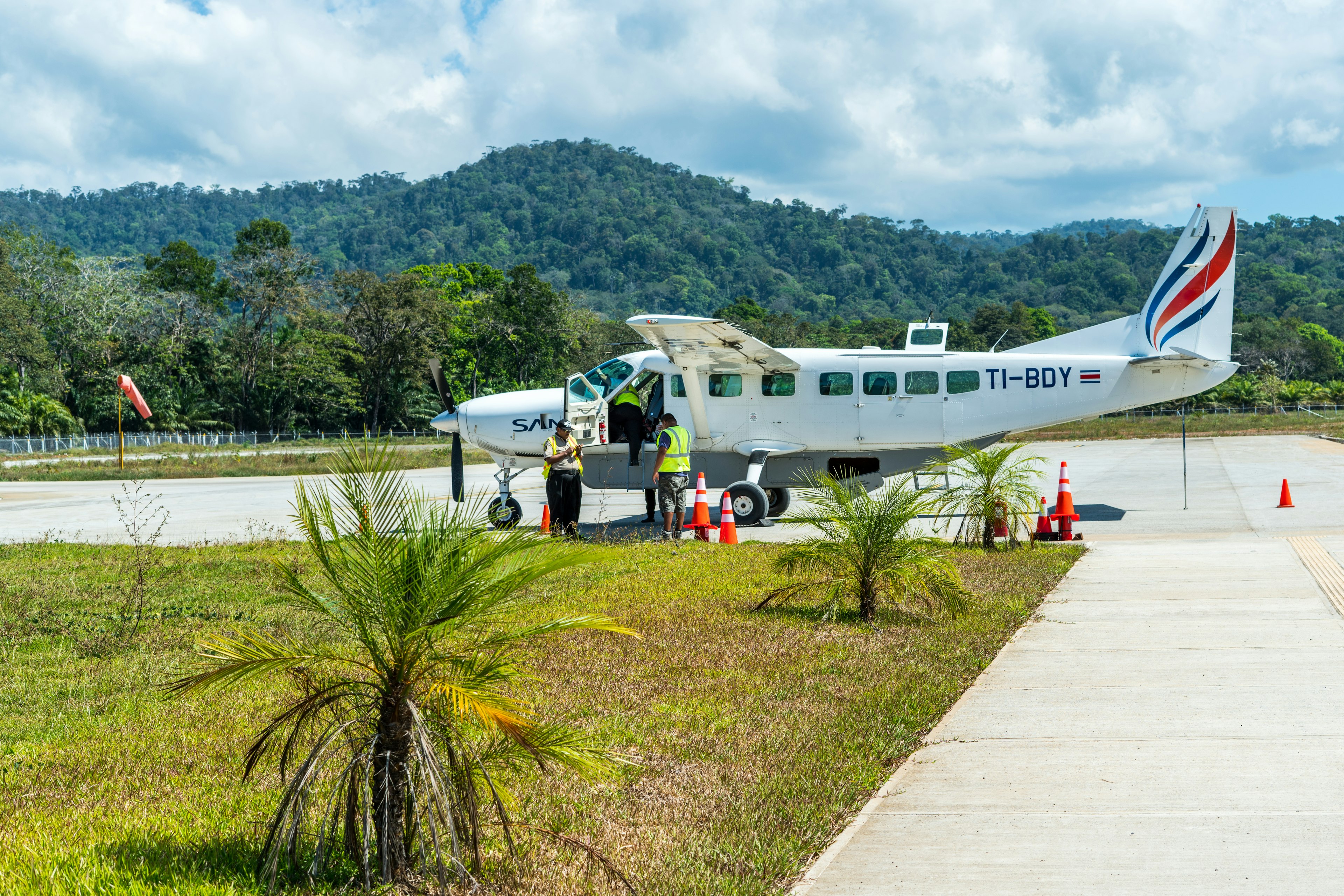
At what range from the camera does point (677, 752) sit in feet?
16.9

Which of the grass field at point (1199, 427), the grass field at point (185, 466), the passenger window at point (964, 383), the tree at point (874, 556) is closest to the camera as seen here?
the tree at point (874, 556)

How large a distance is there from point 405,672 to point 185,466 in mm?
37427

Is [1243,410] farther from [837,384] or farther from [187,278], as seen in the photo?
[187,278]

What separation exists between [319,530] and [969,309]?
19364 centimetres

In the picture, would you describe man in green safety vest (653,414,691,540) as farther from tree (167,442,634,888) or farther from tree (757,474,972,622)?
tree (167,442,634,888)

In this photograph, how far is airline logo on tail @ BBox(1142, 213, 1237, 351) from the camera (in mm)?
16516

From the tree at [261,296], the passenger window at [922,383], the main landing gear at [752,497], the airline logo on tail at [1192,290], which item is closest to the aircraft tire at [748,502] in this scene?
the main landing gear at [752,497]

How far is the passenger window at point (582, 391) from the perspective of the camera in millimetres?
16422

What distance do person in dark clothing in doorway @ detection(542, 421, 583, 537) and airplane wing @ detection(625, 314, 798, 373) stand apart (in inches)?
73.3

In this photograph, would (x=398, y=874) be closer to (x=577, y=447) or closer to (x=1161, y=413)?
(x=577, y=447)

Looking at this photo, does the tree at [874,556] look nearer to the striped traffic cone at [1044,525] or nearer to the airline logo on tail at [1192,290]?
the striped traffic cone at [1044,525]

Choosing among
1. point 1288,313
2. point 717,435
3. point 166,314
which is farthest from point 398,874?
point 1288,313

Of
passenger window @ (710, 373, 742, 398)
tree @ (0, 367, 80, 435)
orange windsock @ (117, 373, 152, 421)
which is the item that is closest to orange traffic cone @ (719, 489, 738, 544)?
passenger window @ (710, 373, 742, 398)

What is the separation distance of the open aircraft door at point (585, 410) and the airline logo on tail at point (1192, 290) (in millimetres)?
8689
